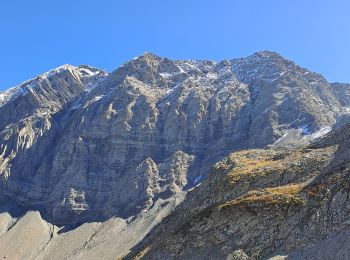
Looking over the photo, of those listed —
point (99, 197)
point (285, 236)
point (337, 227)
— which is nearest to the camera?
point (337, 227)

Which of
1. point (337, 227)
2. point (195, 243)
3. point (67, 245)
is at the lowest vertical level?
point (337, 227)

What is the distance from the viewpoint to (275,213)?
1821 inches

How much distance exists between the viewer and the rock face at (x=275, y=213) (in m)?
41.5

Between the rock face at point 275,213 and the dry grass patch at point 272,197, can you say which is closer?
the rock face at point 275,213

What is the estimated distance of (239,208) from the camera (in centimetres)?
4959

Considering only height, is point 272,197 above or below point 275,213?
above

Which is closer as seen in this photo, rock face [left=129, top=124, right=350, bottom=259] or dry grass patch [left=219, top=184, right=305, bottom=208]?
rock face [left=129, top=124, right=350, bottom=259]

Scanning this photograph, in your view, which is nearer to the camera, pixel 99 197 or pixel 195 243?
pixel 195 243

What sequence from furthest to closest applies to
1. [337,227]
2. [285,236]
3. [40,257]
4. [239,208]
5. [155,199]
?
[155,199] → [40,257] → [239,208] → [285,236] → [337,227]

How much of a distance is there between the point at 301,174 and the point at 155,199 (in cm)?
13658

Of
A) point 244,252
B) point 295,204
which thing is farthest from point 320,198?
point 244,252

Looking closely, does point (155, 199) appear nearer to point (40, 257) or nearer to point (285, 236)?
point (40, 257)

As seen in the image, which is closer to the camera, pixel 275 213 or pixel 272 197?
pixel 275 213

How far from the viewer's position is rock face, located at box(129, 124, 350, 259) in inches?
1634
